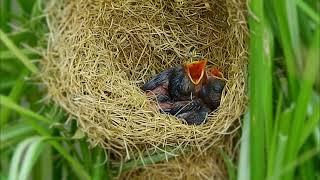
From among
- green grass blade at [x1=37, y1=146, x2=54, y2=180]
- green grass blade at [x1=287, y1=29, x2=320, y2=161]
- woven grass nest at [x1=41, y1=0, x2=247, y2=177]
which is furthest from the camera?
green grass blade at [x1=37, y1=146, x2=54, y2=180]

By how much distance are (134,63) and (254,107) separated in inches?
11.6

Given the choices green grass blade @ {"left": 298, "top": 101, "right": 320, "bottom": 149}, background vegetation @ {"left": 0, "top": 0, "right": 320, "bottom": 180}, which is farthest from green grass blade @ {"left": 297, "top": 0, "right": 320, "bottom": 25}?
green grass blade @ {"left": 298, "top": 101, "right": 320, "bottom": 149}

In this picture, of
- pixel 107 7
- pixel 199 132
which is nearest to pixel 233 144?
pixel 199 132

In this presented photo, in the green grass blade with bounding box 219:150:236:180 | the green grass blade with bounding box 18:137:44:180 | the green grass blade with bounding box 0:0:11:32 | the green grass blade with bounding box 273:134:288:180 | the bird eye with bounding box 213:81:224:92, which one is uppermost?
the green grass blade with bounding box 0:0:11:32

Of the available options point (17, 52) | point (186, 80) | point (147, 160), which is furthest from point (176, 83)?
point (17, 52)

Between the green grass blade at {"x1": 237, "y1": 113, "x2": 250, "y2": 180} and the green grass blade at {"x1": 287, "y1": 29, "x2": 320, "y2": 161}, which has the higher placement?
the green grass blade at {"x1": 287, "y1": 29, "x2": 320, "y2": 161}

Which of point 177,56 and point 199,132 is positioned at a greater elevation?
point 177,56

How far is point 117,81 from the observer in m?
1.02

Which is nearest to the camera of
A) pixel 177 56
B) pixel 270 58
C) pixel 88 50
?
pixel 270 58

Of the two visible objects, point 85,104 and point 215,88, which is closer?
point 85,104

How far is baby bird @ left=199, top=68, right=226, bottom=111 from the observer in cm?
102

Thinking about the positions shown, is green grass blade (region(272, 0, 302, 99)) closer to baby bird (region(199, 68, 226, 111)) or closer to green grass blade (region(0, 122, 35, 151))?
baby bird (region(199, 68, 226, 111))

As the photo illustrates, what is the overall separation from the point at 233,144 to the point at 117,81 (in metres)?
0.21

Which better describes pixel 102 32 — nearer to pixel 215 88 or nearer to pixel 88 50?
pixel 88 50
